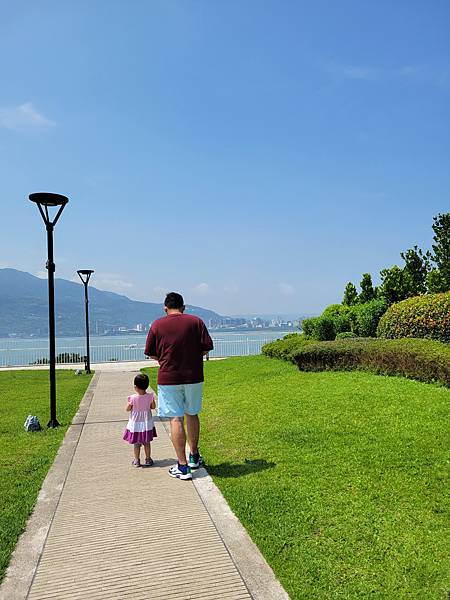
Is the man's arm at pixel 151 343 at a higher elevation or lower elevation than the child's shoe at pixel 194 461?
higher

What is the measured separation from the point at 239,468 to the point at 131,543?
195 cm

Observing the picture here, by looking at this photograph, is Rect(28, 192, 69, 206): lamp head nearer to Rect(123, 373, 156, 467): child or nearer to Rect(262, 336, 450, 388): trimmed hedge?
Rect(123, 373, 156, 467): child

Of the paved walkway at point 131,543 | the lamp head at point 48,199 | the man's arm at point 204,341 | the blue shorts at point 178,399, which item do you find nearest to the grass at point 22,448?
the paved walkway at point 131,543

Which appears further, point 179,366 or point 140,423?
point 140,423

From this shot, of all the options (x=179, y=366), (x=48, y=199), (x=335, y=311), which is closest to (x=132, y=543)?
(x=179, y=366)

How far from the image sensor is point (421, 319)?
1262 cm

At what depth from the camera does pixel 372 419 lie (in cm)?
659

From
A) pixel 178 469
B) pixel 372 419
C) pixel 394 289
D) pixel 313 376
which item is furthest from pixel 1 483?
pixel 394 289

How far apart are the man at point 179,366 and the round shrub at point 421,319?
858 cm

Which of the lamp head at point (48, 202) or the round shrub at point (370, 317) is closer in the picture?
the lamp head at point (48, 202)

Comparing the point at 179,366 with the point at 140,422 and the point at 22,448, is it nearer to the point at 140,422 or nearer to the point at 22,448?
the point at 140,422

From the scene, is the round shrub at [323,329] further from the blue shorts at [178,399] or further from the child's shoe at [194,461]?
the blue shorts at [178,399]

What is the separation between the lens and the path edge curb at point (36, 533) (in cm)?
315

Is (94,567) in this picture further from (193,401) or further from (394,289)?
(394,289)
